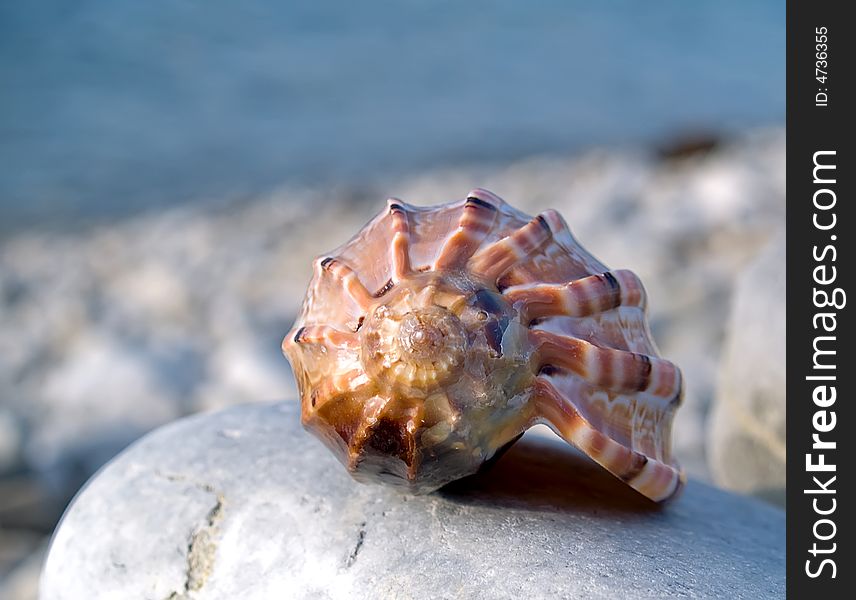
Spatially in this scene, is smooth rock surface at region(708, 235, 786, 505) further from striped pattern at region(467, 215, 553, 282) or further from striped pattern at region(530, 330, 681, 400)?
striped pattern at region(467, 215, 553, 282)

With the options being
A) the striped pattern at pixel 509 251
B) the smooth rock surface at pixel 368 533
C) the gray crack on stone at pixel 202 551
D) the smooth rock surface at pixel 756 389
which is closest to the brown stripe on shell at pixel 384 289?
the striped pattern at pixel 509 251

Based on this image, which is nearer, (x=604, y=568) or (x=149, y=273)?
(x=604, y=568)

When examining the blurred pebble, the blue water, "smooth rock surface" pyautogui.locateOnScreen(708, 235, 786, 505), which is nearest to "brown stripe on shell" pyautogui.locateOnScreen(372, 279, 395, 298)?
"smooth rock surface" pyautogui.locateOnScreen(708, 235, 786, 505)

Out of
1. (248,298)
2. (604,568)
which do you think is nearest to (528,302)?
(604,568)

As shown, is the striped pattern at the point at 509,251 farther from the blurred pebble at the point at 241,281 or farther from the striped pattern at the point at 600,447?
the blurred pebble at the point at 241,281
